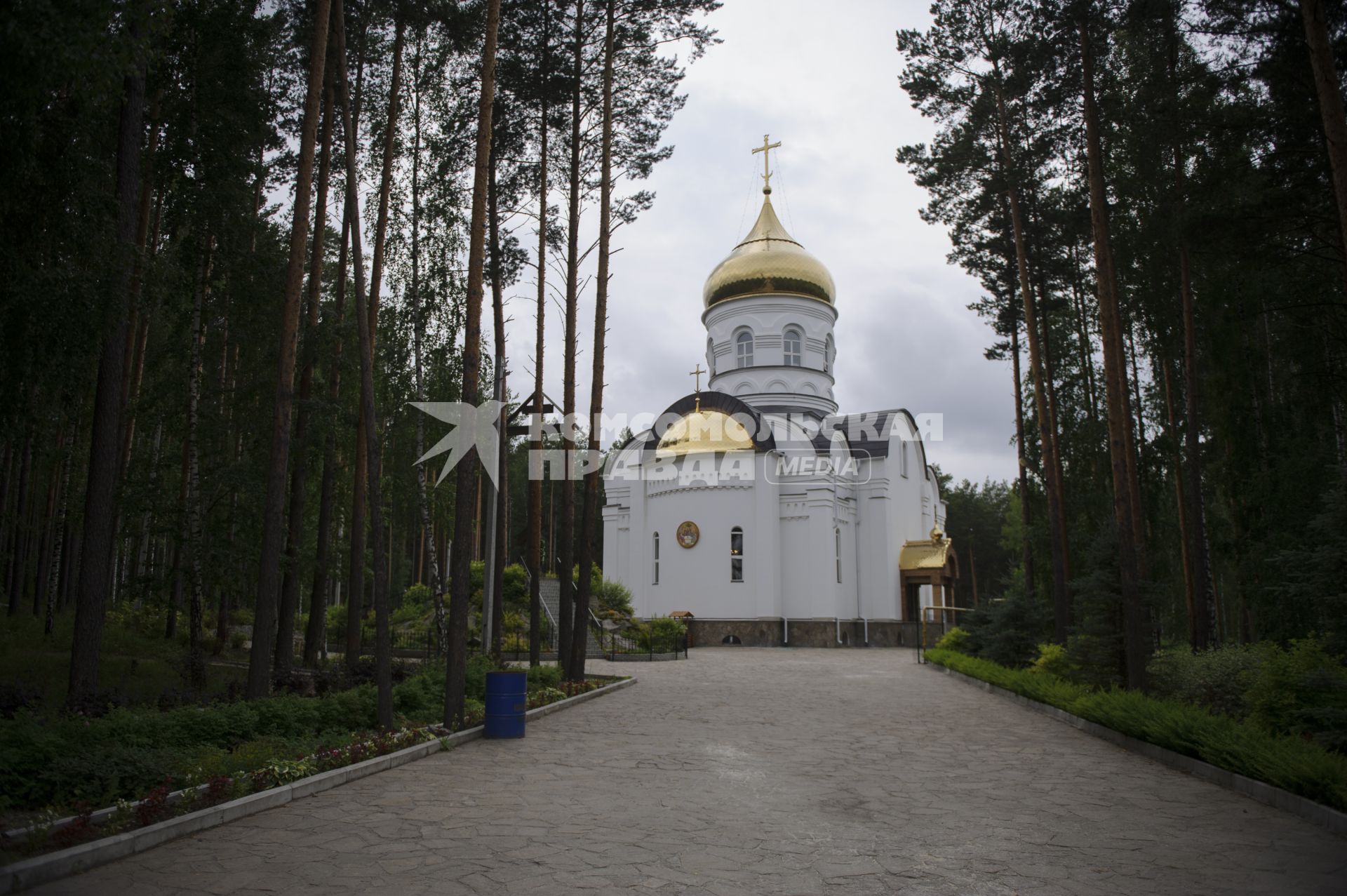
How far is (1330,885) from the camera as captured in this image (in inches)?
180

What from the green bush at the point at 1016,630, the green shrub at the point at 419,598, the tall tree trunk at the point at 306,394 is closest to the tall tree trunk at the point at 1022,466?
the green bush at the point at 1016,630

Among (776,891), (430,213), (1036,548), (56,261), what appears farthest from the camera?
(1036,548)

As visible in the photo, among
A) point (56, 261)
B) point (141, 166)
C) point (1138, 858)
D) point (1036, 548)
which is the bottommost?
point (1138, 858)

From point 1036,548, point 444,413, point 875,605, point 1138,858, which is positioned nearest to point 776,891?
point 1138,858

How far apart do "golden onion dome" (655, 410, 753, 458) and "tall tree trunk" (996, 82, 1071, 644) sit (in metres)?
15.0

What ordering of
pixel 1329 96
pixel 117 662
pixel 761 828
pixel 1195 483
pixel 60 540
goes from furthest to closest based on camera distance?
1. pixel 60 540
2. pixel 117 662
3. pixel 1195 483
4. pixel 1329 96
5. pixel 761 828

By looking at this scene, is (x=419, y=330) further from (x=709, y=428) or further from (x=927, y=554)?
(x=927, y=554)

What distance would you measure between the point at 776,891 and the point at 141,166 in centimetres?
1145

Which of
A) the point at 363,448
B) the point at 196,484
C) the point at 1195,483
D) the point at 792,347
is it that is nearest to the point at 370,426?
the point at 196,484

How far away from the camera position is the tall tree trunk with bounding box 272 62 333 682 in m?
12.2

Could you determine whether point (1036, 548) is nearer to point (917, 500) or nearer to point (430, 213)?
point (430, 213)

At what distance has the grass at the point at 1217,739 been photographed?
242 inches

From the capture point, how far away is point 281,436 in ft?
32.0

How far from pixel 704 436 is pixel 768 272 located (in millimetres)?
7541
